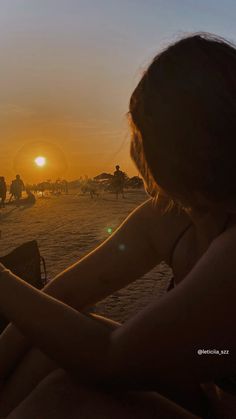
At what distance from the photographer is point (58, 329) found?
1.32 metres

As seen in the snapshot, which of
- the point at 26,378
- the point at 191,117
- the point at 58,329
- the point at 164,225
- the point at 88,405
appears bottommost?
the point at 26,378

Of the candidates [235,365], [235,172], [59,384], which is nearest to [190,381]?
[235,365]

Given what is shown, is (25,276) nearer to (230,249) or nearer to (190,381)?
(190,381)

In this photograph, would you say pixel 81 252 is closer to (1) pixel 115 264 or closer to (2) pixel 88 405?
(1) pixel 115 264

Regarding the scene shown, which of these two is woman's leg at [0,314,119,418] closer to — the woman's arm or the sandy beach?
the woman's arm

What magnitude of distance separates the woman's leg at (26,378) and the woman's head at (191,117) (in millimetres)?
674

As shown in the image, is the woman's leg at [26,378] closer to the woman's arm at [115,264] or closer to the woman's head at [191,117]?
the woman's arm at [115,264]

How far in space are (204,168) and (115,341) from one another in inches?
20.6

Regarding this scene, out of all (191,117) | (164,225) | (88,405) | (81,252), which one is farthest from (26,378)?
(81,252)

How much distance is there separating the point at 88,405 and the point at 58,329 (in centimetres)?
24

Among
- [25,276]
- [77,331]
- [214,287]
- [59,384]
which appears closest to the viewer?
[214,287]

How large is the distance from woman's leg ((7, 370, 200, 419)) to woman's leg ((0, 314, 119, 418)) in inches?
13.7

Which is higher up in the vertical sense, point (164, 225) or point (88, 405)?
point (164, 225)

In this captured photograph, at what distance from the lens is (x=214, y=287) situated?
117cm
